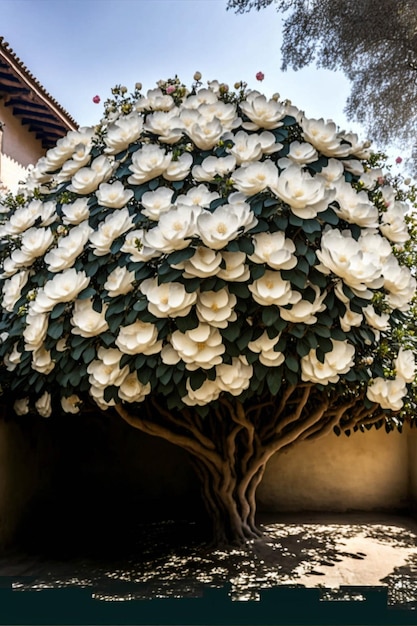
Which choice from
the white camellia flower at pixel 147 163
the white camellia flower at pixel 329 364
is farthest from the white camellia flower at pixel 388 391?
the white camellia flower at pixel 147 163

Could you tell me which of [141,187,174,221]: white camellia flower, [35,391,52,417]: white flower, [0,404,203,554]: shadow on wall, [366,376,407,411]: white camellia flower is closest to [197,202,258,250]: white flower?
[141,187,174,221]: white camellia flower

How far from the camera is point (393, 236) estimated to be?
3.51 m

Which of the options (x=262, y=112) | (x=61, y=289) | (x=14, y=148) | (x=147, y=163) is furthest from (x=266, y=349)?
(x=14, y=148)

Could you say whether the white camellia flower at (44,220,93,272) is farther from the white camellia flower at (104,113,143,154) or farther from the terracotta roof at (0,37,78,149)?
the terracotta roof at (0,37,78,149)

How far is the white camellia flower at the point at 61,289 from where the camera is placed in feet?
10.4

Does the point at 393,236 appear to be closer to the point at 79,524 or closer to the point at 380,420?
the point at 380,420

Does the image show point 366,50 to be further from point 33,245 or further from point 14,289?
point 14,289

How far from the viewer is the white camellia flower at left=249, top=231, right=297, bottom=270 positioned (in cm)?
281

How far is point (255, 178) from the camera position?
3012mm

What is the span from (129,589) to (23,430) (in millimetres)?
2032

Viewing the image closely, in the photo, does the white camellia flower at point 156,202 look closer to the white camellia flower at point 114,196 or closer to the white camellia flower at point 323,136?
the white camellia flower at point 114,196

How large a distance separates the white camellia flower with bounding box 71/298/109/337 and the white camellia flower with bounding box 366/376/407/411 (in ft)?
5.57

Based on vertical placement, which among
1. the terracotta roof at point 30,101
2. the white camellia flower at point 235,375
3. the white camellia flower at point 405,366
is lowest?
the white camellia flower at point 235,375

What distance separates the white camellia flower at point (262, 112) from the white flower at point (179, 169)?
20.5 inches
